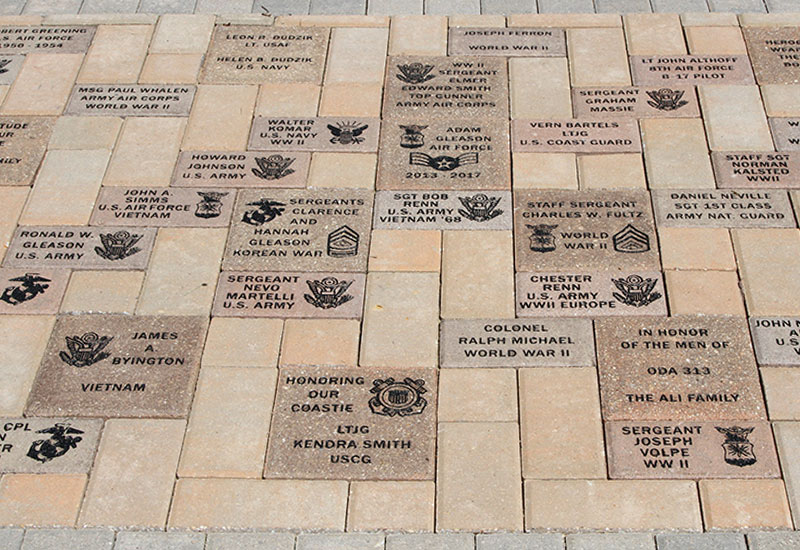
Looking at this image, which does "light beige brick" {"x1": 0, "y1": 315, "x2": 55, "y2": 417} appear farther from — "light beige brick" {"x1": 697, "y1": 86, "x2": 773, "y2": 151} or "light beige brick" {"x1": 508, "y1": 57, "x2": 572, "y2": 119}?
"light beige brick" {"x1": 697, "y1": 86, "x2": 773, "y2": 151}

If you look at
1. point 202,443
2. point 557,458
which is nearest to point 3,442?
point 202,443

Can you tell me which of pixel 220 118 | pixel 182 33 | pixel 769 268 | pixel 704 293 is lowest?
pixel 704 293

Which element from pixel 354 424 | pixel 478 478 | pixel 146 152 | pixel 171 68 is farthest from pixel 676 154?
pixel 171 68

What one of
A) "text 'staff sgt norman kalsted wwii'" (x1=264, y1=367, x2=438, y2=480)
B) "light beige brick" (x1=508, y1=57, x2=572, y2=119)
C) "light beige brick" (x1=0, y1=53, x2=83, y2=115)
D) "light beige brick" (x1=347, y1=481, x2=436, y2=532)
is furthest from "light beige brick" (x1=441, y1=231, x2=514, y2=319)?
"light beige brick" (x1=0, y1=53, x2=83, y2=115)

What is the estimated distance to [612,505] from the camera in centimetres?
480

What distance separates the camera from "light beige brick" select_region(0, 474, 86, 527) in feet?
15.8

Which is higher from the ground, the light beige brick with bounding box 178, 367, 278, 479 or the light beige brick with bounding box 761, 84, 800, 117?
the light beige brick with bounding box 761, 84, 800, 117

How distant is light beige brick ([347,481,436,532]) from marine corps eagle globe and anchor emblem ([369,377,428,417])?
41cm

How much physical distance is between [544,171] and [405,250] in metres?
1.11

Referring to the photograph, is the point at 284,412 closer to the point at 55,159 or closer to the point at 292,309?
the point at 292,309

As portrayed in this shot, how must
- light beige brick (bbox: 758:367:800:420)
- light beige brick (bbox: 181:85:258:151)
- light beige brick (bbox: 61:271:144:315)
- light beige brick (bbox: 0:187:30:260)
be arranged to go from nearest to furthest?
light beige brick (bbox: 758:367:800:420)
light beige brick (bbox: 61:271:144:315)
light beige brick (bbox: 0:187:30:260)
light beige brick (bbox: 181:85:258:151)

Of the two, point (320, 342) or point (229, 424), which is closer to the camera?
point (229, 424)

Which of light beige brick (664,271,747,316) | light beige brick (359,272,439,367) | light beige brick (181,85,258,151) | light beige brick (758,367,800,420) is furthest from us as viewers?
light beige brick (181,85,258,151)

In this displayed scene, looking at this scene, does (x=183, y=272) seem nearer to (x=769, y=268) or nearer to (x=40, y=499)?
(x=40, y=499)
